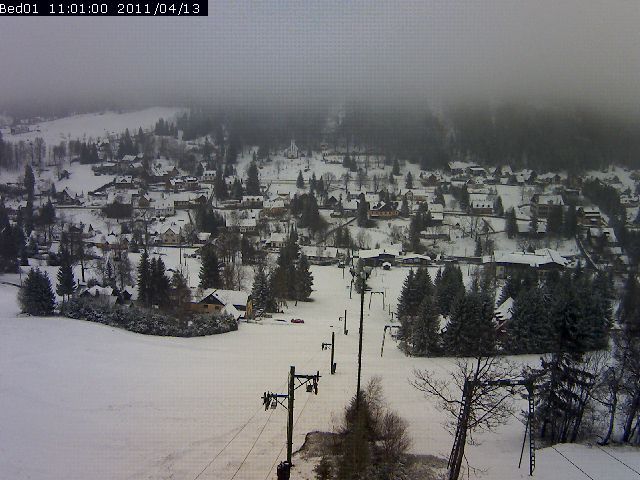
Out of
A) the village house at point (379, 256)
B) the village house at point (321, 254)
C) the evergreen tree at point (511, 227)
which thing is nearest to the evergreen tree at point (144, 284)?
the village house at point (321, 254)

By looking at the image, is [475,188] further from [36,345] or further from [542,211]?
[36,345]

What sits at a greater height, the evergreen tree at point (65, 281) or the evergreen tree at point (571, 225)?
the evergreen tree at point (571, 225)

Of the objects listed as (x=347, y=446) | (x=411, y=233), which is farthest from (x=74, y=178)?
(x=347, y=446)

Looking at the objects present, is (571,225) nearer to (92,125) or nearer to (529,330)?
(529,330)

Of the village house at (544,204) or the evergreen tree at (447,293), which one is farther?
the village house at (544,204)

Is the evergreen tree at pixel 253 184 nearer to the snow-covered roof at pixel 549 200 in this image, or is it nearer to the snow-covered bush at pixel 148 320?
the snow-covered roof at pixel 549 200

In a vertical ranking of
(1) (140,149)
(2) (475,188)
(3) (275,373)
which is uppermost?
(1) (140,149)
